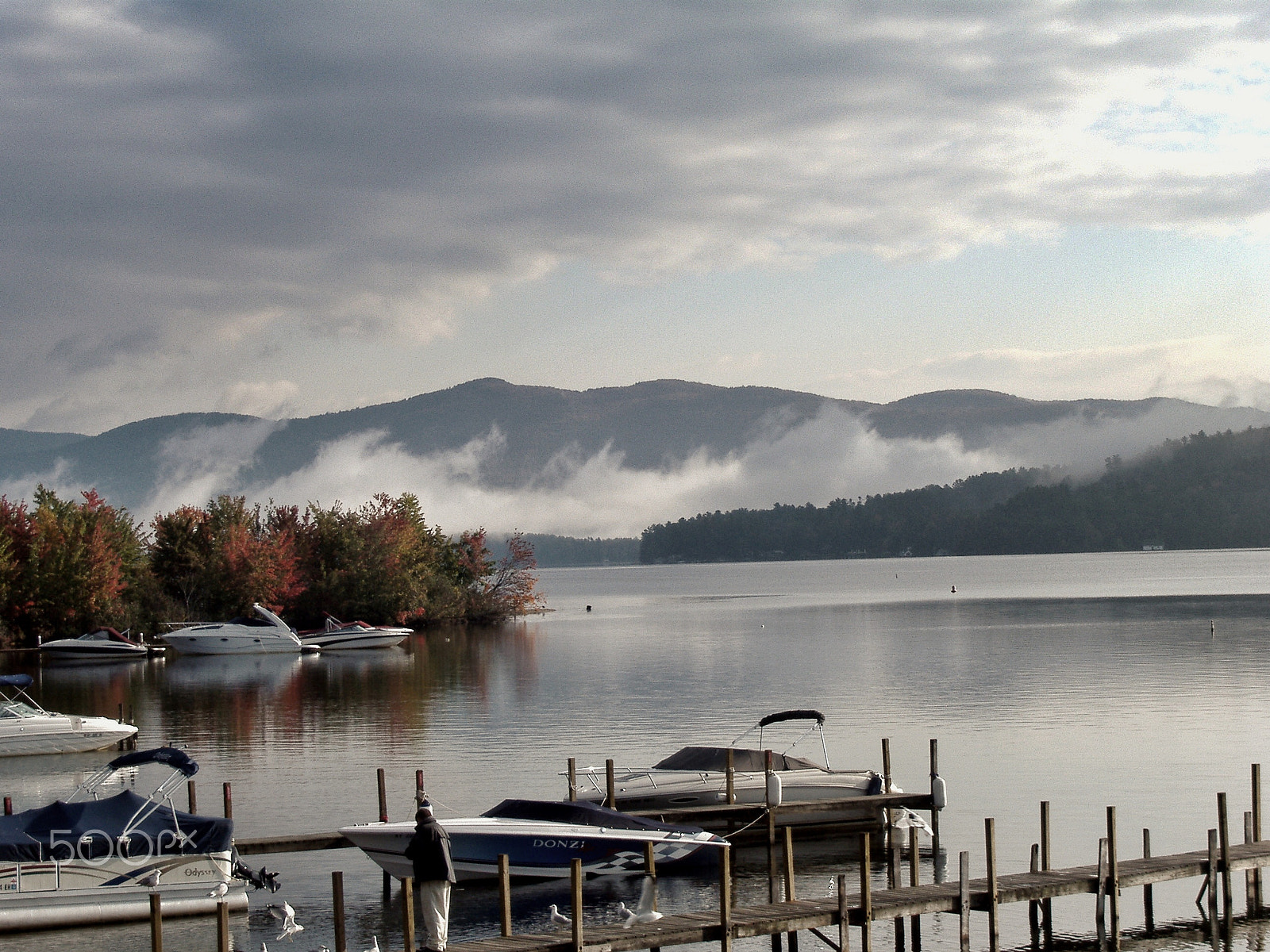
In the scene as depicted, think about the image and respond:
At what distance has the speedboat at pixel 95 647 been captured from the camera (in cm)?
8625

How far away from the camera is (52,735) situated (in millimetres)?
45406

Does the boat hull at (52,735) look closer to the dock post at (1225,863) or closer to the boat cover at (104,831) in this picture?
the boat cover at (104,831)

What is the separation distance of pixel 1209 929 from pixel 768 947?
7.70 meters

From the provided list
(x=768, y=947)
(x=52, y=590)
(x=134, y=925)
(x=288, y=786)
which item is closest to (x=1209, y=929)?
(x=768, y=947)

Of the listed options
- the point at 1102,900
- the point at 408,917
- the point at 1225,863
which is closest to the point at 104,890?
the point at 408,917

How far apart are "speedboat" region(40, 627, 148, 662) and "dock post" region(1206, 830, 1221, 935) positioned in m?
75.4

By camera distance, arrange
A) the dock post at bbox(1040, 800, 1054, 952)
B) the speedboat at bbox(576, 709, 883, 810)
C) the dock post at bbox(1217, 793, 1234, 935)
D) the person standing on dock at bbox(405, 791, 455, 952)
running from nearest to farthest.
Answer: the person standing on dock at bbox(405, 791, 455, 952)
the dock post at bbox(1040, 800, 1054, 952)
the dock post at bbox(1217, 793, 1234, 935)
the speedboat at bbox(576, 709, 883, 810)

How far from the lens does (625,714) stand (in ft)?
179

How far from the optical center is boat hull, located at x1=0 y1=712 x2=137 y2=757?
45281mm

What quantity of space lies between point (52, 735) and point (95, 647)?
4337 centimetres

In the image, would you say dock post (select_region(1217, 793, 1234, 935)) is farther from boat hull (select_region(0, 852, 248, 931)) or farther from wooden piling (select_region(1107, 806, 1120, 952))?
boat hull (select_region(0, 852, 248, 931))

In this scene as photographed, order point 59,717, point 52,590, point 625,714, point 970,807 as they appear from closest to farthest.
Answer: point 970,807, point 59,717, point 625,714, point 52,590

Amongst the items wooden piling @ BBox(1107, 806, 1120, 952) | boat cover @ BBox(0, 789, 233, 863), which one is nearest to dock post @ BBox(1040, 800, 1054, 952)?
wooden piling @ BBox(1107, 806, 1120, 952)

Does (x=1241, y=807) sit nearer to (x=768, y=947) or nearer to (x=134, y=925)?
(x=768, y=947)
